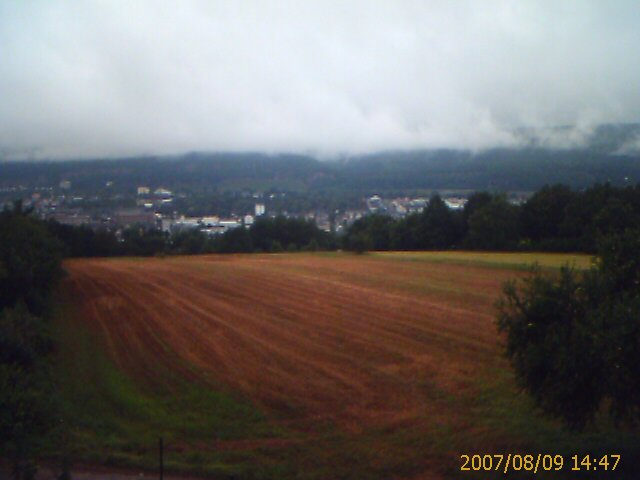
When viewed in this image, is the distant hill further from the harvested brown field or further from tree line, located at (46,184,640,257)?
the harvested brown field

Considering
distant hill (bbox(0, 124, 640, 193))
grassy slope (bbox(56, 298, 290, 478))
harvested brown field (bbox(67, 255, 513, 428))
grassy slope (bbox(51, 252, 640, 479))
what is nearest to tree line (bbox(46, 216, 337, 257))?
distant hill (bbox(0, 124, 640, 193))

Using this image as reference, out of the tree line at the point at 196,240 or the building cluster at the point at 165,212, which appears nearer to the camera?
the building cluster at the point at 165,212

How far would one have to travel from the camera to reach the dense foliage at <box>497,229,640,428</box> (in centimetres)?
1046

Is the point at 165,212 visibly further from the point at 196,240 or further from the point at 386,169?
the point at 386,169

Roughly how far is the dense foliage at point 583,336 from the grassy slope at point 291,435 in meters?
1.16

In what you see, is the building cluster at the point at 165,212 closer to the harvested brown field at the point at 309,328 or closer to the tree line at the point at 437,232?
the tree line at the point at 437,232

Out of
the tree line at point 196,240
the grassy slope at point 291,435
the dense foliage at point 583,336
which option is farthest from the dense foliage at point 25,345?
the tree line at point 196,240

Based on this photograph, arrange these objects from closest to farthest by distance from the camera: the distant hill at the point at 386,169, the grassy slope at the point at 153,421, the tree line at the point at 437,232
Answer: the grassy slope at the point at 153,421 → the distant hill at the point at 386,169 → the tree line at the point at 437,232

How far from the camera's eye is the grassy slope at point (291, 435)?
11.8 meters

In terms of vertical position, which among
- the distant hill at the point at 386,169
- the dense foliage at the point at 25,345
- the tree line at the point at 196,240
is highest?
the distant hill at the point at 386,169

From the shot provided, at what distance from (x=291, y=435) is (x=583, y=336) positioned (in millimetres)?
5971

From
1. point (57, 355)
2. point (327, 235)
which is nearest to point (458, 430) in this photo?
point (57, 355)

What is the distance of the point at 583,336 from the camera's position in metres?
10.9

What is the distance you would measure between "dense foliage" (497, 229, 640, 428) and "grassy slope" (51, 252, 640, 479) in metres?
1.16
